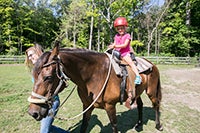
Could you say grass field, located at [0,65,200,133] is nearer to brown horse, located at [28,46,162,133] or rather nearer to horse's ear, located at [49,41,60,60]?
brown horse, located at [28,46,162,133]

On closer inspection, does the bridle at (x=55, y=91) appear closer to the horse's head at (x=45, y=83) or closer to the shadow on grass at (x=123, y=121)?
the horse's head at (x=45, y=83)

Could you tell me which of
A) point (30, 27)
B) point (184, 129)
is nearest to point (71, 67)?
point (184, 129)

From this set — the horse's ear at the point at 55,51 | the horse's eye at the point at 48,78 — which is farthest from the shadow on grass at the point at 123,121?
the horse's ear at the point at 55,51

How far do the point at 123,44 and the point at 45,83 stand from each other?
1.74 meters

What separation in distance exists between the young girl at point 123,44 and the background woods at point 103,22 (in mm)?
20806

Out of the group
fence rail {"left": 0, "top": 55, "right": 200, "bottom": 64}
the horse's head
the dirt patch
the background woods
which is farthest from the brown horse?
the background woods

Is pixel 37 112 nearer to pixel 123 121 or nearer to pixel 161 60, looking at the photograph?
pixel 123 121

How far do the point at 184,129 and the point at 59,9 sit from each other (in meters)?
40.4

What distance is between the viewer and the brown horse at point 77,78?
2260 millimetres

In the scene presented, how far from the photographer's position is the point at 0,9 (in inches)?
1148

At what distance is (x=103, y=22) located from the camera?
87.0 ft

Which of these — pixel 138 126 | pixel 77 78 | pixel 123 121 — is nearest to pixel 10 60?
pixel 123 121

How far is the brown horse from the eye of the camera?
2260 millimetres

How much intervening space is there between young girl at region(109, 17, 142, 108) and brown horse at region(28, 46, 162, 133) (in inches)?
12.2
